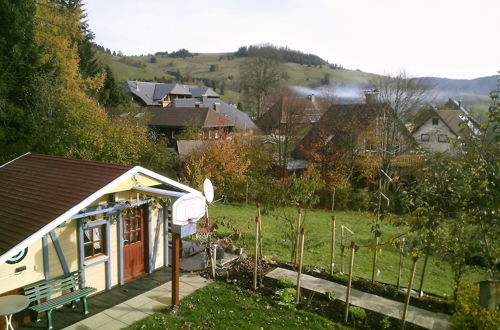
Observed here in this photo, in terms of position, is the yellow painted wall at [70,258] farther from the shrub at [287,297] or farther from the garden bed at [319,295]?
the shrub at [287,297]

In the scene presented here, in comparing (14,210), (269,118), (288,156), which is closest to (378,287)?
(14,210)

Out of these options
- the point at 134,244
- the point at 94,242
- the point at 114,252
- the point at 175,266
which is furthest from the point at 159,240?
the point at 175,266

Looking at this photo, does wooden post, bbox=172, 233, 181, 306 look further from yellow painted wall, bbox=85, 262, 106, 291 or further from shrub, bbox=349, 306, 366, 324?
shrub, bbox=349, 306, 366, 324

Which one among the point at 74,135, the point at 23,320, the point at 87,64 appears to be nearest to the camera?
the point at 23,320

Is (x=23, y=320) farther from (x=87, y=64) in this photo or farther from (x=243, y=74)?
(x=243, y=74)

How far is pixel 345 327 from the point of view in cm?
840

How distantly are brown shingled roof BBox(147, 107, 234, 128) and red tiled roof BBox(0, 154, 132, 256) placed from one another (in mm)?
29258

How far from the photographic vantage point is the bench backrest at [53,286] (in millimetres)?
8172

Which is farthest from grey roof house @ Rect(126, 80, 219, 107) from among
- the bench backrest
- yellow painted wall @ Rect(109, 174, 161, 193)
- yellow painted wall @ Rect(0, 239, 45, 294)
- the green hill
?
yellow painted wall @ Rect(0, 239, 45, 294)

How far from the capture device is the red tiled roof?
8053 mm

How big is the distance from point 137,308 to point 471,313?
7.67 meters

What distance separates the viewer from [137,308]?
909 centimetres

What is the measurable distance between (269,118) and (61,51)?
17047 mm

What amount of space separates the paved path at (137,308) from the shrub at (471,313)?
21.1 feet
